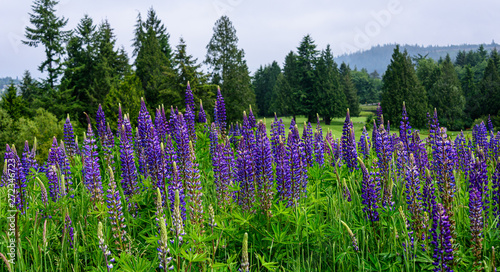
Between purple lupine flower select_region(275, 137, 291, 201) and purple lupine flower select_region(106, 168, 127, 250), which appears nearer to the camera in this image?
purple lupine flower select_region(106, 168, 127, 250)

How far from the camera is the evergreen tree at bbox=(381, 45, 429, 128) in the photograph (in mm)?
52531

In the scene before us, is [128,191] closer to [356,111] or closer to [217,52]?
[217,52]

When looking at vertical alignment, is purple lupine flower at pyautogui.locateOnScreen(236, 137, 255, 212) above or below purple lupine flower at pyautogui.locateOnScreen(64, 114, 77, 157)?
below

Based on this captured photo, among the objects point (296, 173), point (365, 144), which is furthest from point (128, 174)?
point (365, 144)

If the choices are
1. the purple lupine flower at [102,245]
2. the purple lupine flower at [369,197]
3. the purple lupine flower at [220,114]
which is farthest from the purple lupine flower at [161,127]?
the purple lupine flower at [369,197]

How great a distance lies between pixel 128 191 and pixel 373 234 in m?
3.73

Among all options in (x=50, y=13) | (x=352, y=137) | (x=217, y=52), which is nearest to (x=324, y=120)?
(x=217, y=52)

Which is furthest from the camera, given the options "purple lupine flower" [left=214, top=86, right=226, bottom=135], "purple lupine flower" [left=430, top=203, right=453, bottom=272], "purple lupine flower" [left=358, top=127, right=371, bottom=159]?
"purple lupine flower" [left=214, top=86, right=226, bottom=135]

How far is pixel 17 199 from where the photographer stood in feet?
18.2

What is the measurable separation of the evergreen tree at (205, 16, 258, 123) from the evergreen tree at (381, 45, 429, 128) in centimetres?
2041

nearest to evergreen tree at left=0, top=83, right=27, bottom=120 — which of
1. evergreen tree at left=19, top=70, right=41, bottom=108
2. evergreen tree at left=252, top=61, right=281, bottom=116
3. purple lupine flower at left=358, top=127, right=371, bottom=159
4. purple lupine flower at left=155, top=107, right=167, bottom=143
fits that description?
evergreen tree at left=19, top=70, right=41, bottom=108

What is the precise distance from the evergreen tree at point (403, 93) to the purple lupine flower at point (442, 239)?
51191 millimetres

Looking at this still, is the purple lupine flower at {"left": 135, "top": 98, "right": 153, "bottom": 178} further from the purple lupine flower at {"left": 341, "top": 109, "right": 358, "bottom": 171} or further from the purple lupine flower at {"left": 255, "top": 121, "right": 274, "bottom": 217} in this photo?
the purple lupine flower at {"left": 341, "top": 109, "right": 358, "bottom": 171}

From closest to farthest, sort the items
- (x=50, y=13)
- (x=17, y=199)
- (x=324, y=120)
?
(x=17, y=199) < (x=50, y=13) < (x=324, y=120)
